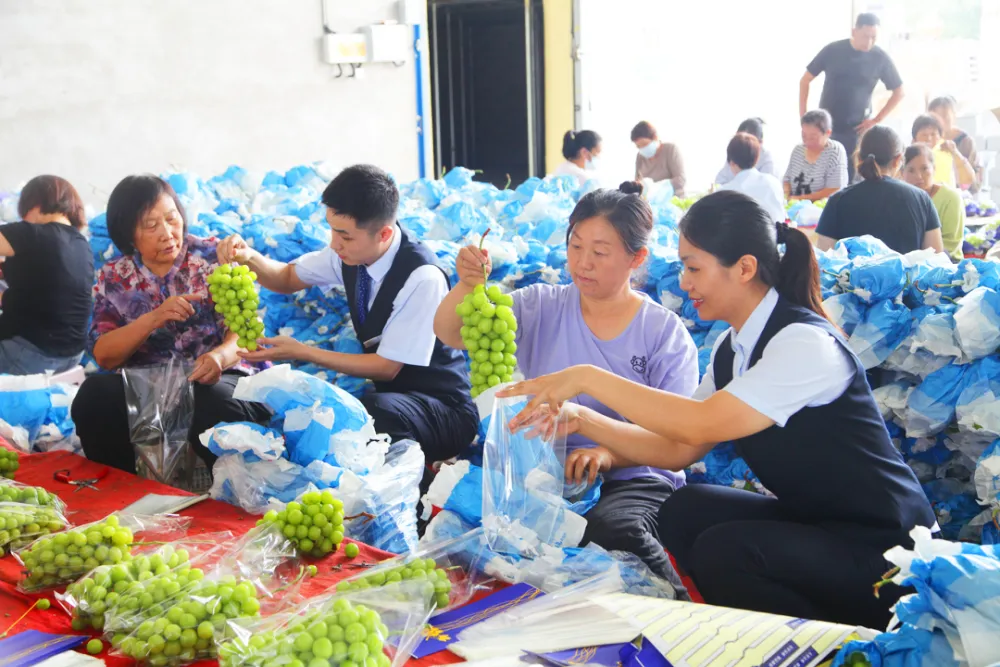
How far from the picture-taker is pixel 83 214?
3320mm

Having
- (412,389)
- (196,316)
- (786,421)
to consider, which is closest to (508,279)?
(412,389)

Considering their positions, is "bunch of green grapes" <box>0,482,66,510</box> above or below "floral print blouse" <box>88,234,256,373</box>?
below

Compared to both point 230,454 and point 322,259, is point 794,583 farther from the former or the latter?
point 322,259

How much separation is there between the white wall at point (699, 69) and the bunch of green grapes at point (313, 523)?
6.51 metres

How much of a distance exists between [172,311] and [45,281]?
3.40 ft

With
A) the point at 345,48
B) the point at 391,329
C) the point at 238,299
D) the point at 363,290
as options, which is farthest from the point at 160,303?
the point at 345,48

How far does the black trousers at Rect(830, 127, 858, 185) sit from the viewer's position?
6.00 meters

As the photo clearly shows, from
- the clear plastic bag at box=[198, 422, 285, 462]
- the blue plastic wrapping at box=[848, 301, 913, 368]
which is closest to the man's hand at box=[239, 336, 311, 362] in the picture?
the clear plastic bag at box=[198, 422, 285, 462]

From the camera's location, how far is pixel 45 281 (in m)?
3.17

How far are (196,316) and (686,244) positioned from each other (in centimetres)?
148

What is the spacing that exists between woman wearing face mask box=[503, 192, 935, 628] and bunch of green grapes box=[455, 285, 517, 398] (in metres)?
0.17

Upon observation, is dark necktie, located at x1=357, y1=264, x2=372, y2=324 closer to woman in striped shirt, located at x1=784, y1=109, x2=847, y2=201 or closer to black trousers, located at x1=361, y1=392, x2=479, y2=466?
black trousers, located at x1=361, y1=392, x2=479, y2=466

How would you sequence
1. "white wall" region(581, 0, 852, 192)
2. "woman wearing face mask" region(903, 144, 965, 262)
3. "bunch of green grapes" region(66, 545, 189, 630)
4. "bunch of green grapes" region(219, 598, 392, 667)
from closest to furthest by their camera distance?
"bunch of green grapes" region(219, 598, 392, 667) < "bunch of green grapes" region(66, 545, 189, 630) < "woman wearing face mask" region(903, 144, 965, 262) < "white wall" region(581, 0, 852, 192)

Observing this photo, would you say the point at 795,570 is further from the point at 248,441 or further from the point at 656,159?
the point at 656,159
